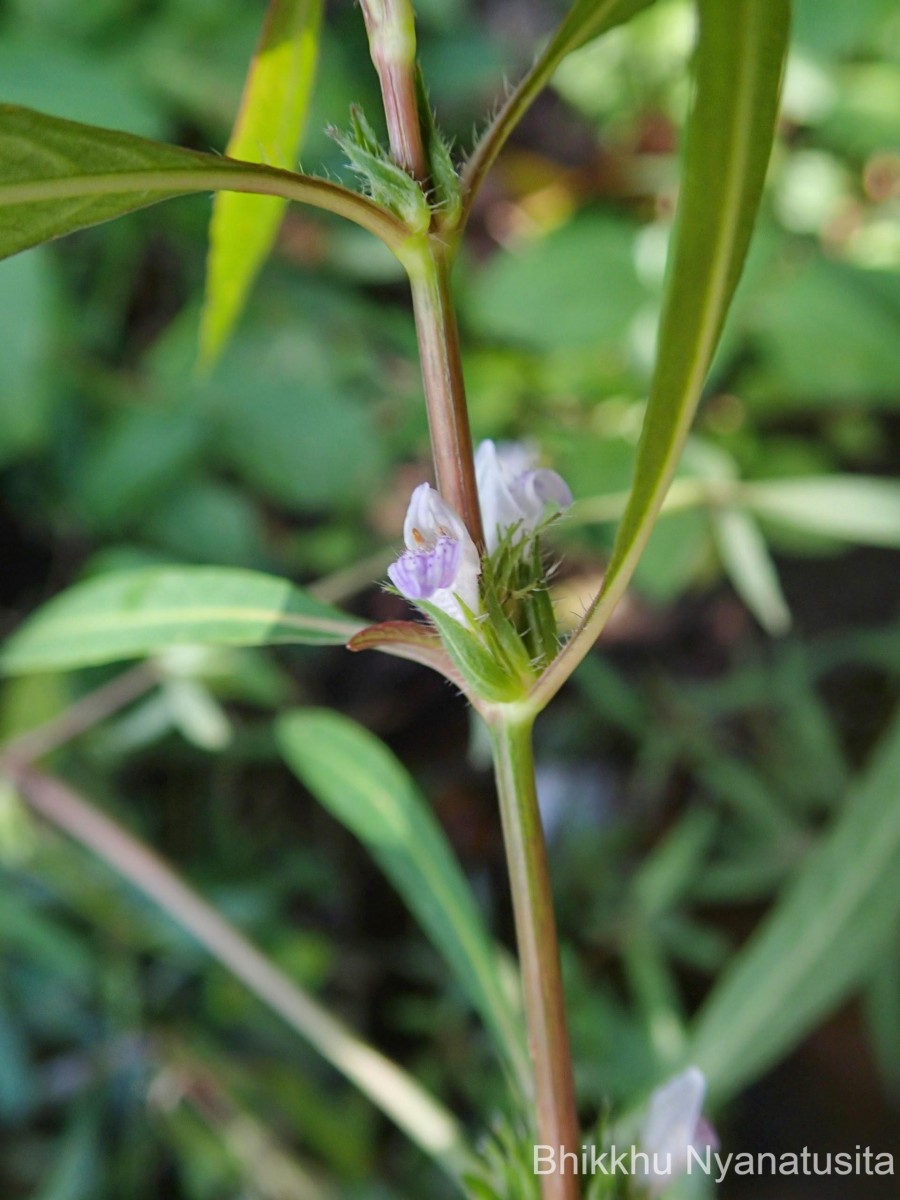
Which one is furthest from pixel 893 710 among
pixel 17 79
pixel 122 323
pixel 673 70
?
pixel 17 79

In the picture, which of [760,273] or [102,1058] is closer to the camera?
[102,1058]

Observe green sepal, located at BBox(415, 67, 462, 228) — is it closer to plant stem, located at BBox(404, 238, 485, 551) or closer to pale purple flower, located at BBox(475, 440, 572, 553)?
plant stem, located at BBox(404, 238, 485, 551)

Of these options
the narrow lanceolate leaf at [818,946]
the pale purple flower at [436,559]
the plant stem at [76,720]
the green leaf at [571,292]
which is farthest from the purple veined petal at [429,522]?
the green leaf at [571,292]

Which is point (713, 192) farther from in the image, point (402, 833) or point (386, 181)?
point (402, 833)

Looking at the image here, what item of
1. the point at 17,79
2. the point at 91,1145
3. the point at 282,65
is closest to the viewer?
the point at 282,65

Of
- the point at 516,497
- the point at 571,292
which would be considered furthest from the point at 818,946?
the point at 571,292

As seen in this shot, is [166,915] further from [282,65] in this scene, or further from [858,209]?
[858,209]
